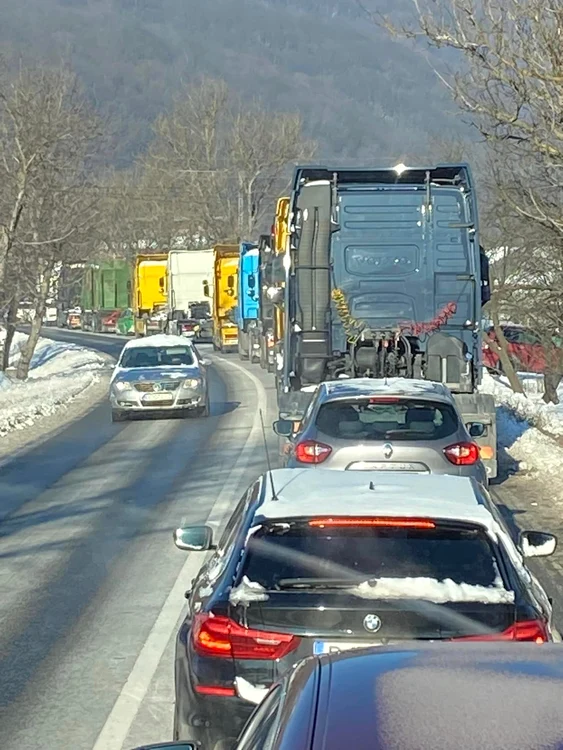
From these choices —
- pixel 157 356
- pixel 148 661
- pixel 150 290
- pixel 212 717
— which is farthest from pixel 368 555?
pixel 150 290

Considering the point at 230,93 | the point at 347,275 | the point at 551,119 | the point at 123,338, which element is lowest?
the point at 123,338

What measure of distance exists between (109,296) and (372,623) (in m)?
70.9

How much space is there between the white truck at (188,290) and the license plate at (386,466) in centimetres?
4094

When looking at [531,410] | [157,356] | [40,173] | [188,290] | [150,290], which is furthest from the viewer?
[150,290]

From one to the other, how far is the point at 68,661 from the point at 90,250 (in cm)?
3434

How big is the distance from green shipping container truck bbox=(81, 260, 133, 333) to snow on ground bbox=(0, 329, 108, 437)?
11.7 m

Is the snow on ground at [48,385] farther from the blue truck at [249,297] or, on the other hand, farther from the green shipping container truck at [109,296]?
the green shipping container truck at [109,296]

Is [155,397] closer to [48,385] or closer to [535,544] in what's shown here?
[48,385]

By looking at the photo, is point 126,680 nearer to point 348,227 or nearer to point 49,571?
point 49,571

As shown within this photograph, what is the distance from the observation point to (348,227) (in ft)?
58.2

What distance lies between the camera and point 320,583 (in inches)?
197

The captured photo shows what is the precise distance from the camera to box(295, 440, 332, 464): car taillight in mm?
10836

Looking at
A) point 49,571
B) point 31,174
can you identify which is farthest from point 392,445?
point 31,174

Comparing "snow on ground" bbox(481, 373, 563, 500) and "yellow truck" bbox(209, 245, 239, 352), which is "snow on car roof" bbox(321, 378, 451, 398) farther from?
"yellow truck" bbox(209, 245, 239, 352)
